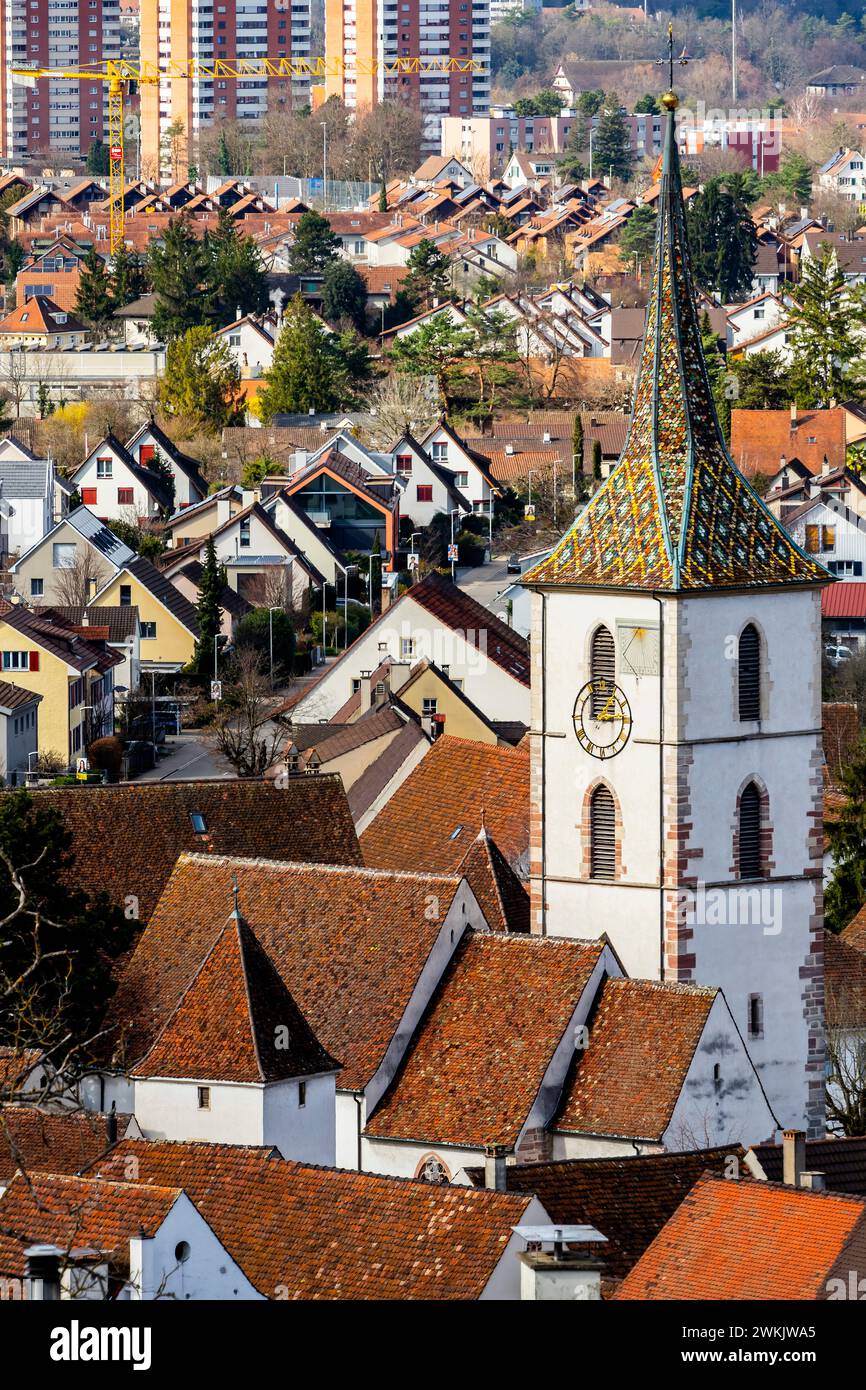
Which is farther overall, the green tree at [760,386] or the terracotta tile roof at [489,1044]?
the green tree at [760,386]

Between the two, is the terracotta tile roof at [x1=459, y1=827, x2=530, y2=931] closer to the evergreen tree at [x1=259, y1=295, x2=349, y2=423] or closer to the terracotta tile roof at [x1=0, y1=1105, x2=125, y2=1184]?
the terracotta tile roof at [x1=0, y1=1105, x2=125, y2=1184]

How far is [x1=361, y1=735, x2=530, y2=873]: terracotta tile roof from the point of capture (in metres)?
43.6

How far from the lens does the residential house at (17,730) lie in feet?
249

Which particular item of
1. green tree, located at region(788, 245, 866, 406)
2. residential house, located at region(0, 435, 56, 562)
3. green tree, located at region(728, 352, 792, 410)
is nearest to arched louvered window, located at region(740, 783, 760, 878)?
residential house, located at region(0, 435, 56, 562)

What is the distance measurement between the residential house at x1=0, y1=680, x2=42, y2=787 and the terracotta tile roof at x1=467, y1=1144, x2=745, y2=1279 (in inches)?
1778

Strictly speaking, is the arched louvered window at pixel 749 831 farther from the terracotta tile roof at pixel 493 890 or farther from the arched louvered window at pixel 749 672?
the terracotta tile roof at pixel 493 890

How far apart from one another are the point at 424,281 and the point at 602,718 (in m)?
118


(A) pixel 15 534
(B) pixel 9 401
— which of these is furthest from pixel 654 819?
(B) pixel 9 401

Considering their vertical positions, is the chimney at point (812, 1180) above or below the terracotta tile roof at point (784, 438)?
above

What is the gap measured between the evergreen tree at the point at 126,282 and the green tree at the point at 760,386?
38067 millimetres

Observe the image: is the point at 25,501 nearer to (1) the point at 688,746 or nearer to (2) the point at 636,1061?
(1) the point at 688,746

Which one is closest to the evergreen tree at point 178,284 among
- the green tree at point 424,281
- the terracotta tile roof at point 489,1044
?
the green tree at point 424,281

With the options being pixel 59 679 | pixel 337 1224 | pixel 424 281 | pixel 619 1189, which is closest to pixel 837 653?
pixel 59 679
